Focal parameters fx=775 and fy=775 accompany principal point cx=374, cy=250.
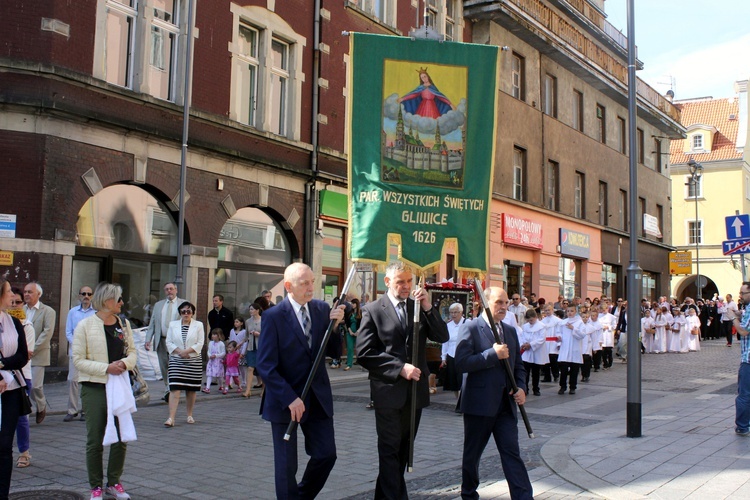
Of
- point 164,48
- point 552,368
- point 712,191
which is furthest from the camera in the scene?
point 712,191

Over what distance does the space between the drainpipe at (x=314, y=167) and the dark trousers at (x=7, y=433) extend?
14.9 metres

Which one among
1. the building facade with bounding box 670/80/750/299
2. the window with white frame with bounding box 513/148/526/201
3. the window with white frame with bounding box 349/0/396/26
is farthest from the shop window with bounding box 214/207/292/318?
the building facade with bounding box 670/80/750/299

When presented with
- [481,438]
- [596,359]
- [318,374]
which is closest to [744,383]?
[481,438]

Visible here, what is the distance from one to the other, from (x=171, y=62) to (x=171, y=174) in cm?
275

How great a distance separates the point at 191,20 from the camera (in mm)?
16469

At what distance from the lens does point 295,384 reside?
19.0 feet

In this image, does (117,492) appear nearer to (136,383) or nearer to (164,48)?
(136,383)

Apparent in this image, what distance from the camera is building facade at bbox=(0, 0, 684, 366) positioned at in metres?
14.9

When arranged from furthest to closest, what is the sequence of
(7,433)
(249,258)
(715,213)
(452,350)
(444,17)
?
(715,213), (444,17), (249,258), (452,350), (7,433)

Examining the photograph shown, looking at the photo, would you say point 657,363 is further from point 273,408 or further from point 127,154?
point 273,408

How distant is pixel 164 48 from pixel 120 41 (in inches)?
52.8

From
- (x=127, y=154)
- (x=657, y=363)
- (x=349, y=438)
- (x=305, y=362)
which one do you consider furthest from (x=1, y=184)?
(x=657, y=363)

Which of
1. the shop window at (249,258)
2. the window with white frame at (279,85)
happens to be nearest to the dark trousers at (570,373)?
the shop window at (249,258)

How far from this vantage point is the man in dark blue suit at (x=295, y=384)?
5.54 m
